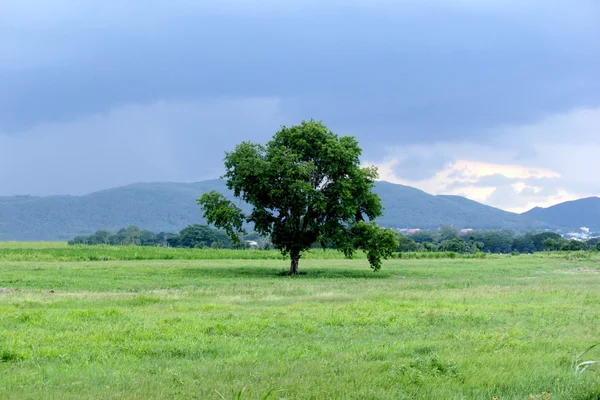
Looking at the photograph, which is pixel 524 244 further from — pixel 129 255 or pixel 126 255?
pixel 126 255

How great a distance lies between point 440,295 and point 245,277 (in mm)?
16107

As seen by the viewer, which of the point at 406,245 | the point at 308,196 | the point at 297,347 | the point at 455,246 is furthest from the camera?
the point at 406,245

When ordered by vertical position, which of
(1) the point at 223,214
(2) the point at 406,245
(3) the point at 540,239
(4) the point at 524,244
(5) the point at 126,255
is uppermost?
(1) the point at 223,214

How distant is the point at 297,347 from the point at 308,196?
1123 inches

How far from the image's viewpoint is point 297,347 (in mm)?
12234

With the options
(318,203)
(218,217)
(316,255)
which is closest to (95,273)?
(218,217)

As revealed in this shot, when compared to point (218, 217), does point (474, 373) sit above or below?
below

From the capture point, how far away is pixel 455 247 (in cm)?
11544

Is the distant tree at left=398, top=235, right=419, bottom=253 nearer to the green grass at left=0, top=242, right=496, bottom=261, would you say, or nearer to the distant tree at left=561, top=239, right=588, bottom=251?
the distant tree at left=561, top=239, right=588, bottom=251

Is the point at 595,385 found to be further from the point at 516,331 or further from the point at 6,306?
the point at 6,306

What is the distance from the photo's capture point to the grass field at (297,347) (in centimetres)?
904

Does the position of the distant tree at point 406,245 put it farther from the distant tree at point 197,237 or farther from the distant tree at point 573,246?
the distant tree at point 197,237

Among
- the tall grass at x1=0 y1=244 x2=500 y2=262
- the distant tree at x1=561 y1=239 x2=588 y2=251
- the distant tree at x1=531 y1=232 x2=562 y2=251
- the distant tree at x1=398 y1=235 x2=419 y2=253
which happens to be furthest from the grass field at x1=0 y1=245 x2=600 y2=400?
the distant tree at x1=531 y1=232 x2=562 y2=251

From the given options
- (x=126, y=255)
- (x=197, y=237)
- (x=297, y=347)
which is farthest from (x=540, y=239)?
(x=297, y=347)
